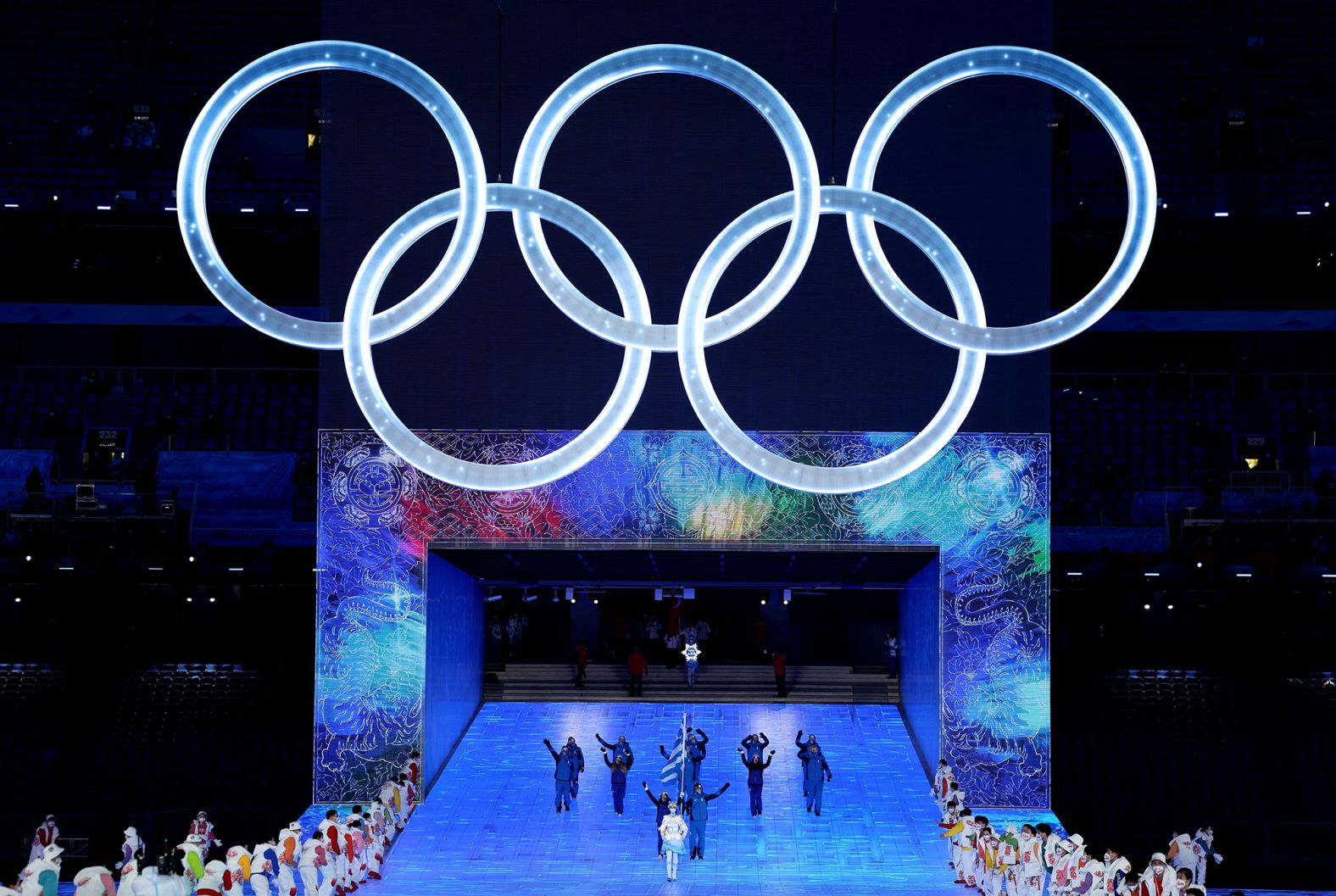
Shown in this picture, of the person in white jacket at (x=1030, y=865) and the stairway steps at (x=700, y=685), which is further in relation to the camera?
the stairway steps at (x=700, y=685)

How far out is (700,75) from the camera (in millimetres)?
13547

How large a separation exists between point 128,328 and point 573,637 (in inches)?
510

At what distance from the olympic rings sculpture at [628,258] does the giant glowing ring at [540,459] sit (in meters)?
0.02

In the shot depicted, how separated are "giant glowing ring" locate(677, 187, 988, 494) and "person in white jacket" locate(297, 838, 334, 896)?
6640mm

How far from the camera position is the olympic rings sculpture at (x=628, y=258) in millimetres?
13430

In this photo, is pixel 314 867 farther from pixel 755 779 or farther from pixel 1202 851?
pixel 1202 851

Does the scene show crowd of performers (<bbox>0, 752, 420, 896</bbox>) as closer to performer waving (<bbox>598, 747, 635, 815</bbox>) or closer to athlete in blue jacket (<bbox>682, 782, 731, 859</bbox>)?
performer waving (<bbox>598, 747, 635, 815</bbox>)

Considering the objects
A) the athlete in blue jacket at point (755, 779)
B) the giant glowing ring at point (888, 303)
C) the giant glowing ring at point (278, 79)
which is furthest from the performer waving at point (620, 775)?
the giant glowing ring at point (278, 79)

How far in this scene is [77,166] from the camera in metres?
30.0

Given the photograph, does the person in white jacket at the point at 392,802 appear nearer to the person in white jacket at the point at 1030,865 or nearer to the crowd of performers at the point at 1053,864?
the crowd of performers at the point at 1053,864

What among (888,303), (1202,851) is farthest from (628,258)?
(1202,851)

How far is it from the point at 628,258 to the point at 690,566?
10150 mm

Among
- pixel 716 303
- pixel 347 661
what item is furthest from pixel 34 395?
pixel 716 303

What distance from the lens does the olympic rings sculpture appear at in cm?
1343
